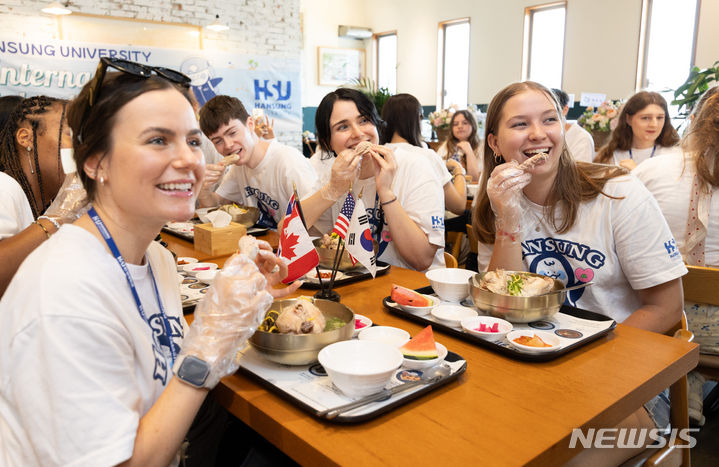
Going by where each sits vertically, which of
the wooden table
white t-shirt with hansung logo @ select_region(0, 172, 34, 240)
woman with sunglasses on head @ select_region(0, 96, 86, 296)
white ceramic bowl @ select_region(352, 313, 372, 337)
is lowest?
the wooden table

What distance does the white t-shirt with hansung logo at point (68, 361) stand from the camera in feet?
2.91

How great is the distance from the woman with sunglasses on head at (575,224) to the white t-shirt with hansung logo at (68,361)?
4.48 ft

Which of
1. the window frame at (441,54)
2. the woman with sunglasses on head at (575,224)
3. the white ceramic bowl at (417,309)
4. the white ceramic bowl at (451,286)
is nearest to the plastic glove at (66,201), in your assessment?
the white ceramic bowl at (417,309)

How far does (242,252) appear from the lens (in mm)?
1243

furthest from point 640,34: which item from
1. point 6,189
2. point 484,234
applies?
point 6,189

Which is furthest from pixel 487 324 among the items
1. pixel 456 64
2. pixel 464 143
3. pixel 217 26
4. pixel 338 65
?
→ pixel 338 65

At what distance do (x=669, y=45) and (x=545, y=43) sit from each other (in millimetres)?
1977

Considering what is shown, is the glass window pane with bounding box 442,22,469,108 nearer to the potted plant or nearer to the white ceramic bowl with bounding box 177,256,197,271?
the potted plant

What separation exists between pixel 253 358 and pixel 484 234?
1.22 m

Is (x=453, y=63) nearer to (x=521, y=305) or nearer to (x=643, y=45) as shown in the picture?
(x=643, y=45)

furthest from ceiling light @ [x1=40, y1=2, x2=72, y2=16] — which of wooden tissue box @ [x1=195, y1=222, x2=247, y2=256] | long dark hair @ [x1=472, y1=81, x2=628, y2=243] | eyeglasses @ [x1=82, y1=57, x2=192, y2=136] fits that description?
eyeglasses @ [x1=82, y1=57, x2=192, y2=136]

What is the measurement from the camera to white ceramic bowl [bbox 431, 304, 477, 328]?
60.5 inches

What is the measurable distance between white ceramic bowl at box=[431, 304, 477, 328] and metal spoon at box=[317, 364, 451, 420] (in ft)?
0.98

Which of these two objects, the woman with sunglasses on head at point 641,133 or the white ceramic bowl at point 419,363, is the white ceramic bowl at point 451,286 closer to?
the white ceramic bowl at point 419,363
